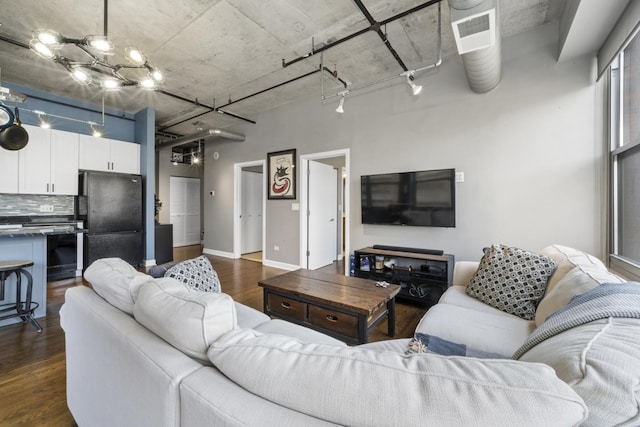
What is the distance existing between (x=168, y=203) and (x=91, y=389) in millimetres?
6943

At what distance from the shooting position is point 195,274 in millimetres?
1792

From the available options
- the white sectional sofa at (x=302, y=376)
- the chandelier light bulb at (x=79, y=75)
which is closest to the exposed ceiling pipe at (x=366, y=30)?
the chandelier light bulb at (x=79, y=75)

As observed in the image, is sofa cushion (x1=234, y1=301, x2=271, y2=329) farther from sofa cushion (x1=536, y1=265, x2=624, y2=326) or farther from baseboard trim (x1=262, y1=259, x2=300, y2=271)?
baseboard trim (x1=262, y1=259, x2=300, y2=271)

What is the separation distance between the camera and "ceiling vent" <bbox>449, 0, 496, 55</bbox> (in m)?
1.88

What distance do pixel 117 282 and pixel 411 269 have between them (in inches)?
112

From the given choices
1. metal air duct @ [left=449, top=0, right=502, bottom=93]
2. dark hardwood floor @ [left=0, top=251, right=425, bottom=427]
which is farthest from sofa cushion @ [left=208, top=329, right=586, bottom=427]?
metal air duct @ [left=449, top=0, right=502, bottom=93]

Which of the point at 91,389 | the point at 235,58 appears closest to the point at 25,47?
the point at 235,58

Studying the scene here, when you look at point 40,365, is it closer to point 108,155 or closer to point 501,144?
point 108,155

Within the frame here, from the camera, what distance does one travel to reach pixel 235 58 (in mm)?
3303

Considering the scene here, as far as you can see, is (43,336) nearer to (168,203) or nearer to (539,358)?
(539,358)

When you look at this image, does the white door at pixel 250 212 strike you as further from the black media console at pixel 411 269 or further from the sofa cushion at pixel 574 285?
the sofa cushion at pixel 574 285

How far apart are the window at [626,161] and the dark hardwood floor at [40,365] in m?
1.84

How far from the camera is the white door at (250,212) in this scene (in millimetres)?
6156

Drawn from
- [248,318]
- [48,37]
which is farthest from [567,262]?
[48,37]
